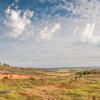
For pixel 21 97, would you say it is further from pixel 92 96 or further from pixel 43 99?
pixel 92 96

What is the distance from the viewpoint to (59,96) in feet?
144

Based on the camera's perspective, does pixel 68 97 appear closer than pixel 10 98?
No

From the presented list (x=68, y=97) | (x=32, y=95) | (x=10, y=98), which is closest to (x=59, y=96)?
A: (x=68, y=97)

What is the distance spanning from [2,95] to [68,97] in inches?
386

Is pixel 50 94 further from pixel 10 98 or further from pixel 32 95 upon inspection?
pixel 10 98

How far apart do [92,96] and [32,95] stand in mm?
9197

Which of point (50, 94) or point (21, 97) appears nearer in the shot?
point (21, 97)

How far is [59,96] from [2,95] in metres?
8.54

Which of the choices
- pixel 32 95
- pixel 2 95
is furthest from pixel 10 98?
pixel 32 95

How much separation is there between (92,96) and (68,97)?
3816 millimetres

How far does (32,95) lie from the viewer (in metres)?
44.5

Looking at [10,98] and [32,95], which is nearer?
[10,98]

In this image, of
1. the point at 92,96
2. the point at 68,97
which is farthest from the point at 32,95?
the point at 92,96

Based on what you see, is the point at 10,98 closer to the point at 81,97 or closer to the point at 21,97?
the point at 21,97
